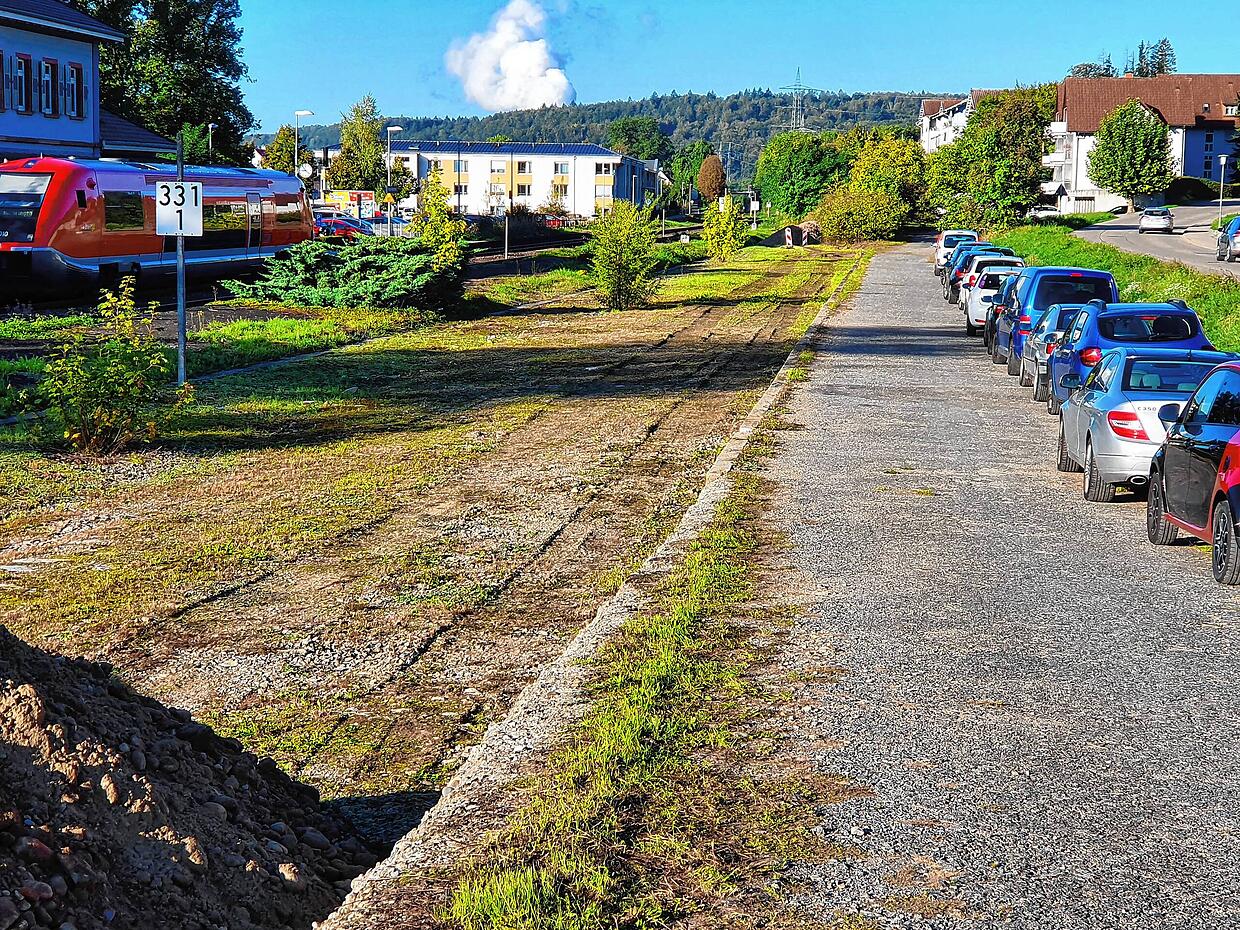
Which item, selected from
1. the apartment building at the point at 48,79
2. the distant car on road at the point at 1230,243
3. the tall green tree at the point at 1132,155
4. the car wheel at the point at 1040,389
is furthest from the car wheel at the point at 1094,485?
the tall green tree at the point at 1132,155

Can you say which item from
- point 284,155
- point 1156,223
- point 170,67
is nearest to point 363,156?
point 284,155

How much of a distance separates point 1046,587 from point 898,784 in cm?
→ 411

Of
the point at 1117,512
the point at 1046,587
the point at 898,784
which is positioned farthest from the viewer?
the point at 1117,512

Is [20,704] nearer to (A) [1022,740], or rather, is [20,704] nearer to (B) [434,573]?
(A) [1022,740]

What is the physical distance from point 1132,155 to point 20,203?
88981 mm

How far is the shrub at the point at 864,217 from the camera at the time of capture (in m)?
91.6

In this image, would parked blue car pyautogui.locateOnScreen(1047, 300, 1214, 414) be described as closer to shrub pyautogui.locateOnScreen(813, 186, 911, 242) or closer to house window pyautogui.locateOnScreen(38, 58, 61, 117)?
house window pyautogui.locateOnScreen(38, 58, 61, 117)

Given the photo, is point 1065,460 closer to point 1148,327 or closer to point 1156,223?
point 1148,327

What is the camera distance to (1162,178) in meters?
105

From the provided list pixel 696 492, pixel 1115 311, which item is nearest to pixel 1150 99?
pixel 1115 311

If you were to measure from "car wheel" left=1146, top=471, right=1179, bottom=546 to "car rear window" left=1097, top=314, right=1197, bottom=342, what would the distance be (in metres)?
7.94

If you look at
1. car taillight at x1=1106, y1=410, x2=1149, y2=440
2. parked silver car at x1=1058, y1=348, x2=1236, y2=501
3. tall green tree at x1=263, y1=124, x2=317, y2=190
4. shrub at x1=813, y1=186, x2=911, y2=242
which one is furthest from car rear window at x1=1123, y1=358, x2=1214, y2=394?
tall green tree at x1=263, y1=124, x2=317, y2=190

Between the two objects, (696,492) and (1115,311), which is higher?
(1115,311)

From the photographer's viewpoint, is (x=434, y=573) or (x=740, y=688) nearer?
(x=740, y=688)
